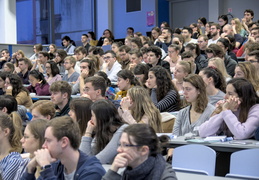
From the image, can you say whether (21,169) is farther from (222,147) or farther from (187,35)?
(187,35)

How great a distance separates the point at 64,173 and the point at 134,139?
546mm

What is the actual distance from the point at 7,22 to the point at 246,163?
1132 cm

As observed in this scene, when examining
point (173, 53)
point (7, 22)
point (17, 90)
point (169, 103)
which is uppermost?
point (7, 22)

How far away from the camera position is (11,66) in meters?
9.39

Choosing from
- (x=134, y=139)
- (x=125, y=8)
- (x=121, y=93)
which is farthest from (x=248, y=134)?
(x=125, y=8)

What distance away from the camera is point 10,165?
9.55 feet

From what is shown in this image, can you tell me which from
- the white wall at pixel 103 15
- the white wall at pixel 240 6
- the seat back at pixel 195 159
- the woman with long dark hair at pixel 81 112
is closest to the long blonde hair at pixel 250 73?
the seat back at pixel 195 159

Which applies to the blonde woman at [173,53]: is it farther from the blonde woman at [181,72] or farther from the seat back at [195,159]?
the seat back at [195,159]

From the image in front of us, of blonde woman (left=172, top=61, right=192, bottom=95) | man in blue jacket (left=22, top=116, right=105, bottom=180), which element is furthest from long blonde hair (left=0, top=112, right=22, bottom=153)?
blonde woman (left=172, top=61, right=192, bottom=95)

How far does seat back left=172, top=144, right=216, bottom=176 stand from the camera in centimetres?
308

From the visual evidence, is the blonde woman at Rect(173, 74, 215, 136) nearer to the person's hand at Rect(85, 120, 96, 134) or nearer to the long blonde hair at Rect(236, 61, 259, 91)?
the long blonde hair at Rect(236, 61, 259, 91)

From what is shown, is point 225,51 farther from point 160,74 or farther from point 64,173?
point 64,173

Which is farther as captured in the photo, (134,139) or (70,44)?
(70,44)

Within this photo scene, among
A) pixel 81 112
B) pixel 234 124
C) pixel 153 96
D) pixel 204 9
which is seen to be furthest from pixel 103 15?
pixel 234 124
